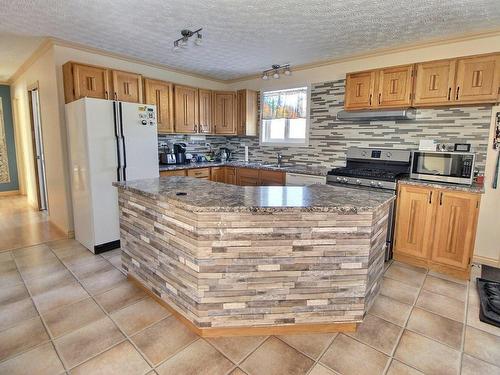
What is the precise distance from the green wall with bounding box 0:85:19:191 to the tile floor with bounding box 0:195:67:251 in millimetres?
796

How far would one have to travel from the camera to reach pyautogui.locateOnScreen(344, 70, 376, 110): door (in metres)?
3.48

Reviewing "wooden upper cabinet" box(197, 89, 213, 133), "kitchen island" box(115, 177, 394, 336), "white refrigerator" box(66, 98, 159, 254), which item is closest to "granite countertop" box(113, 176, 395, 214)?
"kitchen island" box(115, 177, 394, 336)

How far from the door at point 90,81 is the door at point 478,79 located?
4059 mm

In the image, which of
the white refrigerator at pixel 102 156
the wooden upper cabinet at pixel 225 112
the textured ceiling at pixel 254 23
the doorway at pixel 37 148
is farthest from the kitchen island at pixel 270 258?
the doorway at pixel 37 148

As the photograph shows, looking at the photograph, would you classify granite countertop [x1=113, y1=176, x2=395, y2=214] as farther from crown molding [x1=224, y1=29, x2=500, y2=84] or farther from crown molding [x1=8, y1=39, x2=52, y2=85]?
crown molding [x1=8, y1=39, x2=52, y2=85]

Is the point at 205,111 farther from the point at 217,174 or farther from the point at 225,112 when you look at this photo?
the point at 217,174

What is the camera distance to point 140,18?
2762 mm

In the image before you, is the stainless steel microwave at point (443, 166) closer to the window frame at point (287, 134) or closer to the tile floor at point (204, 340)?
the tile floor at point (204, 340)

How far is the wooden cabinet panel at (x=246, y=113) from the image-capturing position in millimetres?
5016

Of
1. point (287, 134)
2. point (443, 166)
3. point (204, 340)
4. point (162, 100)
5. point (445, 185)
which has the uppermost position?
point (162, 100)

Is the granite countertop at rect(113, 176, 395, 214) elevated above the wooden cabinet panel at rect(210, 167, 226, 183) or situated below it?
above

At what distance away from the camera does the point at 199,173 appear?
15.1 feet

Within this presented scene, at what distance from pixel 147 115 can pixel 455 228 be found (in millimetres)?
3722

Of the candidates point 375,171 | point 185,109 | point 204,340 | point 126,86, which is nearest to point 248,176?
point 185,109
